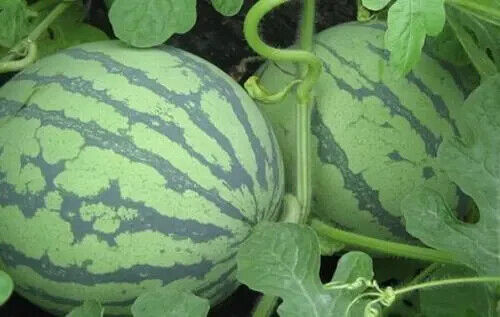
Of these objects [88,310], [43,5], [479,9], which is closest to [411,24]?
[479,9]

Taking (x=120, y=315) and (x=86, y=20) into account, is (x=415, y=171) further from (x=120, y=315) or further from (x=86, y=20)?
(x=86, y=20)

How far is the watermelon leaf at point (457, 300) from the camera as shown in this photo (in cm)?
152

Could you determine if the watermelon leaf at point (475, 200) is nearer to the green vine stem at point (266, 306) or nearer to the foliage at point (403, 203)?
the foliage at point (403, 203)

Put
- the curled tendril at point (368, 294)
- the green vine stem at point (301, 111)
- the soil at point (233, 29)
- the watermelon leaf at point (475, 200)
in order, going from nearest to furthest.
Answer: the curled tendril at point (368, 294)
the watermelon leaf at point (475, 200)
the green vine stem at point (301, 111)
the soil at point (233, 29)

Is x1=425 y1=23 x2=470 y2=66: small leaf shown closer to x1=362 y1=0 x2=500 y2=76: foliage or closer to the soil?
x1=362 y1=0 x2=500 y2=76: foliage

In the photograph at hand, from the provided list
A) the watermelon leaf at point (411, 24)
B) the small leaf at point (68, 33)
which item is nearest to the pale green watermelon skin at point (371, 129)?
the watermelon leaf at point (411, 24)

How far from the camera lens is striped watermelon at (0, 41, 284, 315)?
136 cm

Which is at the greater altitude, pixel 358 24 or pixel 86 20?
pixel 358 24

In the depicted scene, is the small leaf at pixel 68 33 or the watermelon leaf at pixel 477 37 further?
the small leaf at pixel 68 33

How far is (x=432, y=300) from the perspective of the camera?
1.56m

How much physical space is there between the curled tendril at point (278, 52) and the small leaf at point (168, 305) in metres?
0.41

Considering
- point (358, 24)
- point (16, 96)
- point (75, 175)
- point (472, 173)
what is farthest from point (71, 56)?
point (472, 173)

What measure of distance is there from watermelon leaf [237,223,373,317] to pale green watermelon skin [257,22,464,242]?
0.86 feet

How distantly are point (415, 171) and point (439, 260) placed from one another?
5.8 inches
